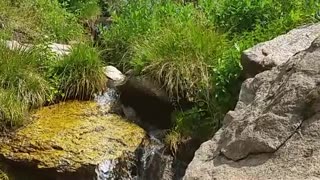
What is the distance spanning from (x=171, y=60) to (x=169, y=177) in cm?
149

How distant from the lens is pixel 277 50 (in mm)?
4922

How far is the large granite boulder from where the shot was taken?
234 inches

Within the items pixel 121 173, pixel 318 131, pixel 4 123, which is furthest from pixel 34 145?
pixel 318 131

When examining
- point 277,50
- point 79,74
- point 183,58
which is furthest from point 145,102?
point 277,50

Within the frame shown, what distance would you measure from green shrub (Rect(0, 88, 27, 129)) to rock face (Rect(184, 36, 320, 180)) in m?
3.02

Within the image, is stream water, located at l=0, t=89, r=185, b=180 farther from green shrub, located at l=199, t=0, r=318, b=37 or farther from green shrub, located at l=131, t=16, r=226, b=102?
green shrub, located at l=199, t=0, r=318, b=37

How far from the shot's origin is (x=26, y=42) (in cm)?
844

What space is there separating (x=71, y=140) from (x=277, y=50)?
262 centimetres

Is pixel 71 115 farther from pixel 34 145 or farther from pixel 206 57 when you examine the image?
pixel 206 57

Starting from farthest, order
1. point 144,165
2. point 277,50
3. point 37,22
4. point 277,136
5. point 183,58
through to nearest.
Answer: point 37,22
point 183,58
point 144,165
point 277,50
point 277,136

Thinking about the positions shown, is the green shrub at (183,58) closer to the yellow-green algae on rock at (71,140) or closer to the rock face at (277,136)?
the yellow-green algae on rock at (71,140)

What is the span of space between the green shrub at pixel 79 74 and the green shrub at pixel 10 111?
79 centimetres

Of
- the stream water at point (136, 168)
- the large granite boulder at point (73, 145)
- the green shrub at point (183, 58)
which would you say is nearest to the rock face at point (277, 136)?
the stream water at point (136, 168)

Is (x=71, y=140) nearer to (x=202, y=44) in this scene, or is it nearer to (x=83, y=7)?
(x=202, y=44)
